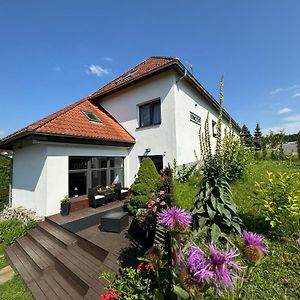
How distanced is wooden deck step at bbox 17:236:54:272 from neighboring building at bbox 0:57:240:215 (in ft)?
3.84

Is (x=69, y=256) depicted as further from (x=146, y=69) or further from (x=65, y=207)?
(x=146, y=69)

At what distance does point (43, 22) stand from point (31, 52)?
79.1 inches

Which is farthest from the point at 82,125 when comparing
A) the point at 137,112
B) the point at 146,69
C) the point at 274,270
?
the point at 274,270

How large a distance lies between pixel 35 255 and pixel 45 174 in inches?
115

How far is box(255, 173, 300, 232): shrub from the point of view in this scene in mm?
3727

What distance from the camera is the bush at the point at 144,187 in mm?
6445

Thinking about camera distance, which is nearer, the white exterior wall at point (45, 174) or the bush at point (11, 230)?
the bush at point (11, 230)

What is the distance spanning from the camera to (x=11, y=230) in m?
7.60

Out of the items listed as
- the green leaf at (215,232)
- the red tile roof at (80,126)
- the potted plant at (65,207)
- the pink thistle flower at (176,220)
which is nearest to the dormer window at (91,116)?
the red tile roof at (80,126)

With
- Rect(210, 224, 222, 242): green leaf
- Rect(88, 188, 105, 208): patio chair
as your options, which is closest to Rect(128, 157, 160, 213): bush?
Rect(88, 188, 105, 208): patio chair

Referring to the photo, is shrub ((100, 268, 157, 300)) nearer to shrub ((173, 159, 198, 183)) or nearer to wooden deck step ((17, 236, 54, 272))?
wooden deck step ((17, 236, 54, 272))

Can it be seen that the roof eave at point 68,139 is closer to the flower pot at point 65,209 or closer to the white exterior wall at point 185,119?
the flower pot at point 65,209

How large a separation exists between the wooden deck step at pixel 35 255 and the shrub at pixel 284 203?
552 cm

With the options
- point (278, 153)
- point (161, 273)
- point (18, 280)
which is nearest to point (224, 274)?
point (161, 273)
